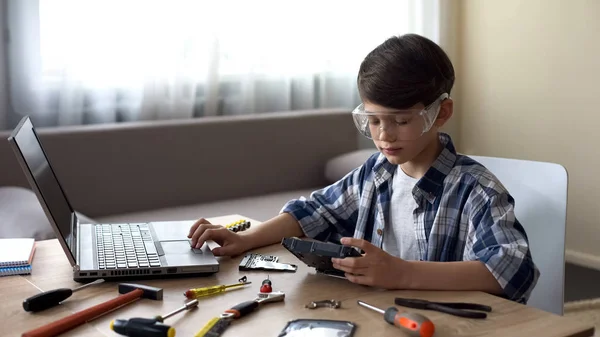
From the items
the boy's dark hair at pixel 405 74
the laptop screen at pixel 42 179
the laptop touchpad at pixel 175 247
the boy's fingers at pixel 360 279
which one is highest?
the boy's dark hair at pixel 405 74

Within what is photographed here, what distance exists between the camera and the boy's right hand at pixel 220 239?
1600 mm

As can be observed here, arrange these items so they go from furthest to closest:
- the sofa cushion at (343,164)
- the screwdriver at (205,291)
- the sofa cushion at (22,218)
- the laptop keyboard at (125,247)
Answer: the sofa cushion at (343,164) < the sofa cushion at (22,218) < the laptop keyboard at (125,247) < the screwdriver at (205,291)

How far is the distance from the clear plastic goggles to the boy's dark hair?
0.07 ft

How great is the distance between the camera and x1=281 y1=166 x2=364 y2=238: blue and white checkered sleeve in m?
1.80

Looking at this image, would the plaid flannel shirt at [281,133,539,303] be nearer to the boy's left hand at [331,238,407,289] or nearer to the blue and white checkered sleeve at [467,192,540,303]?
the blue and white checkered sleeve at [467,192,540,303]

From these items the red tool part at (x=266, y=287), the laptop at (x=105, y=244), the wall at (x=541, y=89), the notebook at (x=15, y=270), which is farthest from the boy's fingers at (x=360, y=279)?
the wall at (x=541, y=89)

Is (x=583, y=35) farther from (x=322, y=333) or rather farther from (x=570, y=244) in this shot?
(x=322, y=333)

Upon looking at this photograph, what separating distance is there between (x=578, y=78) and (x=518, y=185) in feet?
6.48

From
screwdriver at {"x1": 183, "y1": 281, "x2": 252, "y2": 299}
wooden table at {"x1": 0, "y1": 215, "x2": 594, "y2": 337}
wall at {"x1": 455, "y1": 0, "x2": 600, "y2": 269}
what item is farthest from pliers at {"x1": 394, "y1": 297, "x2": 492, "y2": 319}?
wall at {"x1": 455, "y1": 0, "x2": 600, "y2": 269}

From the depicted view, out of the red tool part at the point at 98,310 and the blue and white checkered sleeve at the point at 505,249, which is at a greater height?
the blue and white checkered sleeve at the point at 505,249

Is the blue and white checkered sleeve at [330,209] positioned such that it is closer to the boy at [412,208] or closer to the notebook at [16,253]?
the boy at [412,208]

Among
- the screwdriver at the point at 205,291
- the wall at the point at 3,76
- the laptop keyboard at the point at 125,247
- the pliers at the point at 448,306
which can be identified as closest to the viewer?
the pliers at the point at 448,306

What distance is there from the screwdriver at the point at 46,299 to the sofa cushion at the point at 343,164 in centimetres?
222

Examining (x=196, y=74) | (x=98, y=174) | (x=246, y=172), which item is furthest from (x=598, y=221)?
(x=98, y=174)
